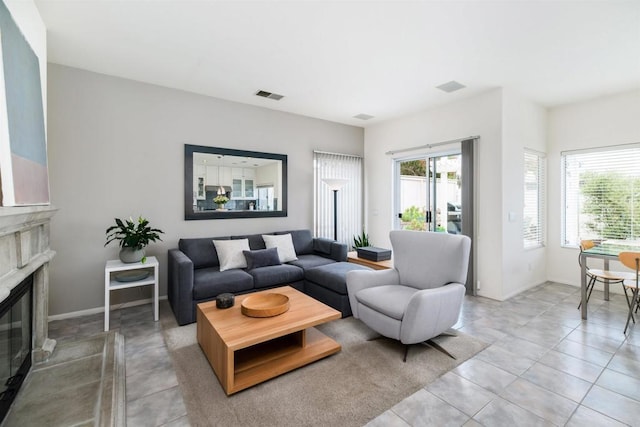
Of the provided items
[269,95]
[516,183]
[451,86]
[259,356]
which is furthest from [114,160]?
[516,183]

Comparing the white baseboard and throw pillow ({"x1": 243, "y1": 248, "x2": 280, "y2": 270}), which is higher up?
throw pillow ({"x1": 243, "y1": 248, "x2": 280, "y2": 270})

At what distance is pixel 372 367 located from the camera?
89.4 inches

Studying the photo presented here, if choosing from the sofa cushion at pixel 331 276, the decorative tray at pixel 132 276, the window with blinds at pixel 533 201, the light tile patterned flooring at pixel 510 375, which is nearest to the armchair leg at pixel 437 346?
the light tile patterned flooring at pixel 510 375

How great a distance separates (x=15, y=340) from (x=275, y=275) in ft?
7.25

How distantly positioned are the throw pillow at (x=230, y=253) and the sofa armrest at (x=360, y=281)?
1509 mm

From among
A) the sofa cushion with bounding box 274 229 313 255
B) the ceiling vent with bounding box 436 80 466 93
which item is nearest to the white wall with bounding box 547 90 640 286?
the ceiling vent with bounding box 436 80 466 93

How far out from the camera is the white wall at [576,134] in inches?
156

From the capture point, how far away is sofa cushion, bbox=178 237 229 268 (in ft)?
12.1

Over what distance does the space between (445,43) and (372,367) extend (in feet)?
9.57

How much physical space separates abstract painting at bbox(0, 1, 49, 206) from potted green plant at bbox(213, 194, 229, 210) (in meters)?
2.00

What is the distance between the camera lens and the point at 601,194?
14.1 feet

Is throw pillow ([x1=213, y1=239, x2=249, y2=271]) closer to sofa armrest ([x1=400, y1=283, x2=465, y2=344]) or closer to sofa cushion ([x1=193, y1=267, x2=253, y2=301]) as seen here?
sofa cushion ([x1=193, y1=267, x2=253, y2=301])

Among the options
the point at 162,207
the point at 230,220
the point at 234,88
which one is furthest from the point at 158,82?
the point at 230,220

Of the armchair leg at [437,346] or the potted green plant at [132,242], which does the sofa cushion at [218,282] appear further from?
the armchair leg at [437,346]
